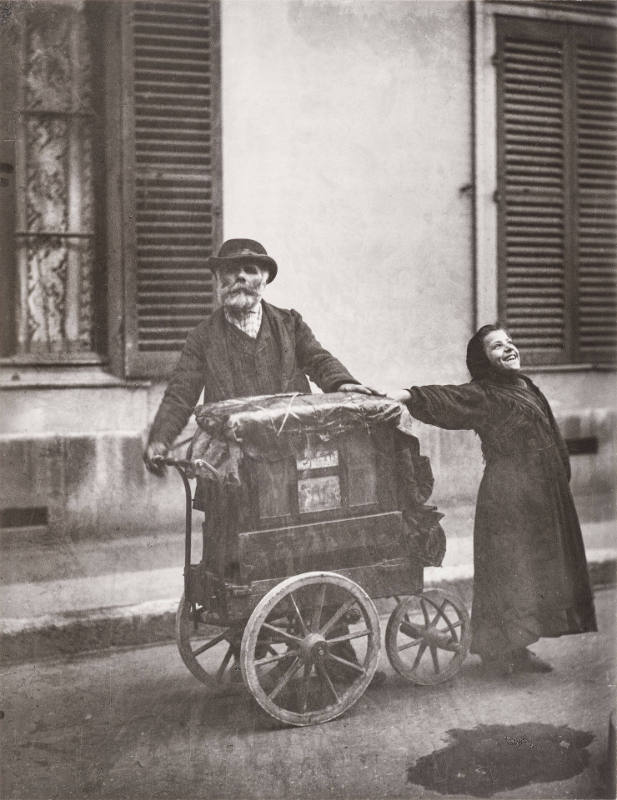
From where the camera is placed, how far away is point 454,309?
3.90 metres

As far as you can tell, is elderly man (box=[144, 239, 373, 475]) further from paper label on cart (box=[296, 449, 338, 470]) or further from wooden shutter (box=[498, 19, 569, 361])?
wooden shutter (box=[498, 19, 569, 361])

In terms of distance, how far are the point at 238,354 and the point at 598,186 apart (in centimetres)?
185

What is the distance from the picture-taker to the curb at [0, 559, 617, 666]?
3.50 metres

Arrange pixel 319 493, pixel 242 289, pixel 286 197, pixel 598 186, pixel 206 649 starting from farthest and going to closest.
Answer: pixel 598 186 < pixel 286 197 < pixel 206 649 < pixel 242 289 < pixel 319 493

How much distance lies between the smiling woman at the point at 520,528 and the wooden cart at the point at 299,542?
39cm

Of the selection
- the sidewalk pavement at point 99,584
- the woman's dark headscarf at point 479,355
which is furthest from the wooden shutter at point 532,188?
the sidewalk pavement at point 99,584

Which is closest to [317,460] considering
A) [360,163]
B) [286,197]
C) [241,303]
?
[241,303]

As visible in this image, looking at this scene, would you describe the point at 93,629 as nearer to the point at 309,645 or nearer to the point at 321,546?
the point at 309,645

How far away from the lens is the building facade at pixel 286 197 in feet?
11.7

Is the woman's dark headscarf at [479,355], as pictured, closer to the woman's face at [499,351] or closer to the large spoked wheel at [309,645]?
the woman's face at [499,351]

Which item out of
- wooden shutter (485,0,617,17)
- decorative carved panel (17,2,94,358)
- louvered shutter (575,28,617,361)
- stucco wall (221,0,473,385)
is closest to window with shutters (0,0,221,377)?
decorative carved panel (17,2,94,358)

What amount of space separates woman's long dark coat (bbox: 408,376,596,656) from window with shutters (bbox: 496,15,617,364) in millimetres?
490

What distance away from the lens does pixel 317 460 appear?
10.4ft

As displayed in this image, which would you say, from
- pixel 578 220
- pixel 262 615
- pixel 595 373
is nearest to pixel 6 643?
pixel 262 615
